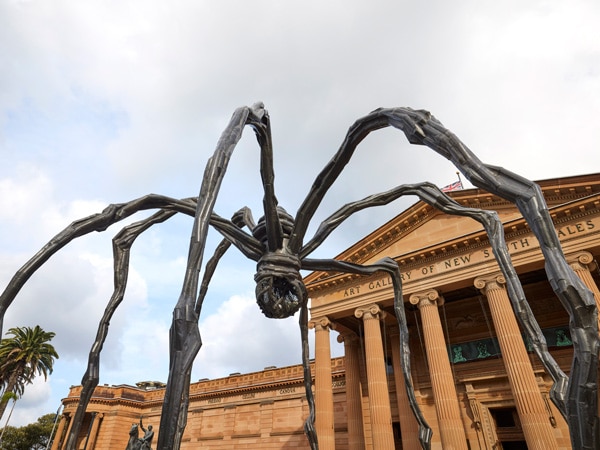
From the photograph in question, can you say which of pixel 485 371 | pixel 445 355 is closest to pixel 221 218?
pixel 445 355

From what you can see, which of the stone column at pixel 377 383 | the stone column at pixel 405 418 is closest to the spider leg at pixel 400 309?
the stone column at pixel 405 418

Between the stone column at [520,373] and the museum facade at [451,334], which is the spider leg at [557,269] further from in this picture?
the museum facade at [451,334]

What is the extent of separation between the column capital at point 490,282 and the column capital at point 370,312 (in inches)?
223

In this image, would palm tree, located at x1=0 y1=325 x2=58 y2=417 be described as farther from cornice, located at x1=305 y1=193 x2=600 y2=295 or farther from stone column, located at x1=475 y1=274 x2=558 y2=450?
stone column, located at x1=475 y1=274 x2=558 y2=450

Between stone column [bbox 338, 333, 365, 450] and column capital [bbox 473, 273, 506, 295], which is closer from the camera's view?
column capital [bbox 473, 273, 506, 295]

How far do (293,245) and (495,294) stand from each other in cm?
1785

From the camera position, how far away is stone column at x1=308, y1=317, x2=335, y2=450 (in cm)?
2058

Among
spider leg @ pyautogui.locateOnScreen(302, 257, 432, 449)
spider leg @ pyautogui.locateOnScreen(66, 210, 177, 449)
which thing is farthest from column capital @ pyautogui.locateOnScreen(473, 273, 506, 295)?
spider leg @ pyautogui.locateOnScreen(66, 210, 177, 449)

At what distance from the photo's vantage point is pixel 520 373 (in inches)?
636

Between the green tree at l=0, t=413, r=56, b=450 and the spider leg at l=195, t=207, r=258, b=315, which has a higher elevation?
the green tree at l=0, t=413, r=56, b=450

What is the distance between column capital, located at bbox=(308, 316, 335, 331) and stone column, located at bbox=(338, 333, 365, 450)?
9.54 ft

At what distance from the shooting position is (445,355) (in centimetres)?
1883

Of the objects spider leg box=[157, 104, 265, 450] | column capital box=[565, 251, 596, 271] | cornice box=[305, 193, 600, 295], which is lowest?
spider leg box=[157, 104, 265, 450]

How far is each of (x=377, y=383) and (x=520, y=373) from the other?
7086 millimetres
